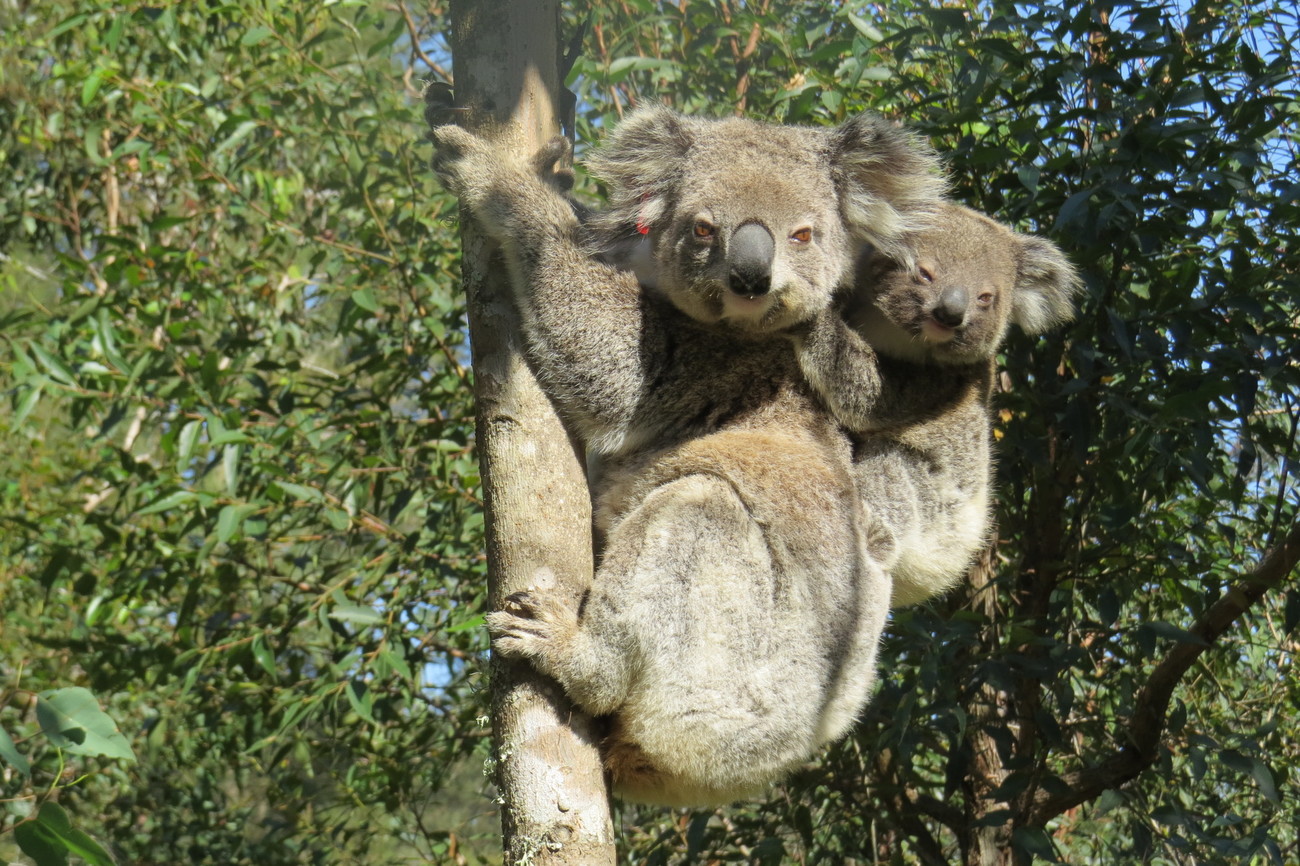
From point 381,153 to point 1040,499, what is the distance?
8.31 feet

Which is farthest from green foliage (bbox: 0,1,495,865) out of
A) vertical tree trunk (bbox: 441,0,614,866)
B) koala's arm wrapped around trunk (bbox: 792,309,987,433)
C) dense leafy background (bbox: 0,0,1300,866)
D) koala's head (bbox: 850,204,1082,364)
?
koala's head (bbox: 850,204,1082,364)

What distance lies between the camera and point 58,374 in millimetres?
3117

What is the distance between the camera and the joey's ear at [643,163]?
272cm

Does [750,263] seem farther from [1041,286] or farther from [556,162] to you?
[1041,286]

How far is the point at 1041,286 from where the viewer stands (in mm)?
3029

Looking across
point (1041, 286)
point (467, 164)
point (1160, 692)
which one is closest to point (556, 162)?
point (467, 164)

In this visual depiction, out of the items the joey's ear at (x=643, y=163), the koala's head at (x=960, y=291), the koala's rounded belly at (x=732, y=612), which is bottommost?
the koala's rounded belly at (x=732, y=612)

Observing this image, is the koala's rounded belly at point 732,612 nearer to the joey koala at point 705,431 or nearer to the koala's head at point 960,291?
the joey koala at point 705,431

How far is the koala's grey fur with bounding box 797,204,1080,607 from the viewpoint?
2.72 metres

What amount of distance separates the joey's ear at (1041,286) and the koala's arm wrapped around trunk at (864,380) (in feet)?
0.92

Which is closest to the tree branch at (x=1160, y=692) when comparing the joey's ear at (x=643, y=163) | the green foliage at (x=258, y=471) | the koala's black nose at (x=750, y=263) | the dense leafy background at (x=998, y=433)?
the dense leafy background at (x=998, y=433)

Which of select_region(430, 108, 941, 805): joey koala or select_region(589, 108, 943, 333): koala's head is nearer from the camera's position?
select_region(430, 108, 941, 805): joey koala

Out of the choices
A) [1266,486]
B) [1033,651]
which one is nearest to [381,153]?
[1033,651]

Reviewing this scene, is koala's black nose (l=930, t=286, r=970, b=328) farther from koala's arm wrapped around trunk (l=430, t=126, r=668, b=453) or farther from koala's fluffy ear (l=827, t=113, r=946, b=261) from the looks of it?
koala's arm wrapped around trunk (l=430, t=126, r=668, b=453)
